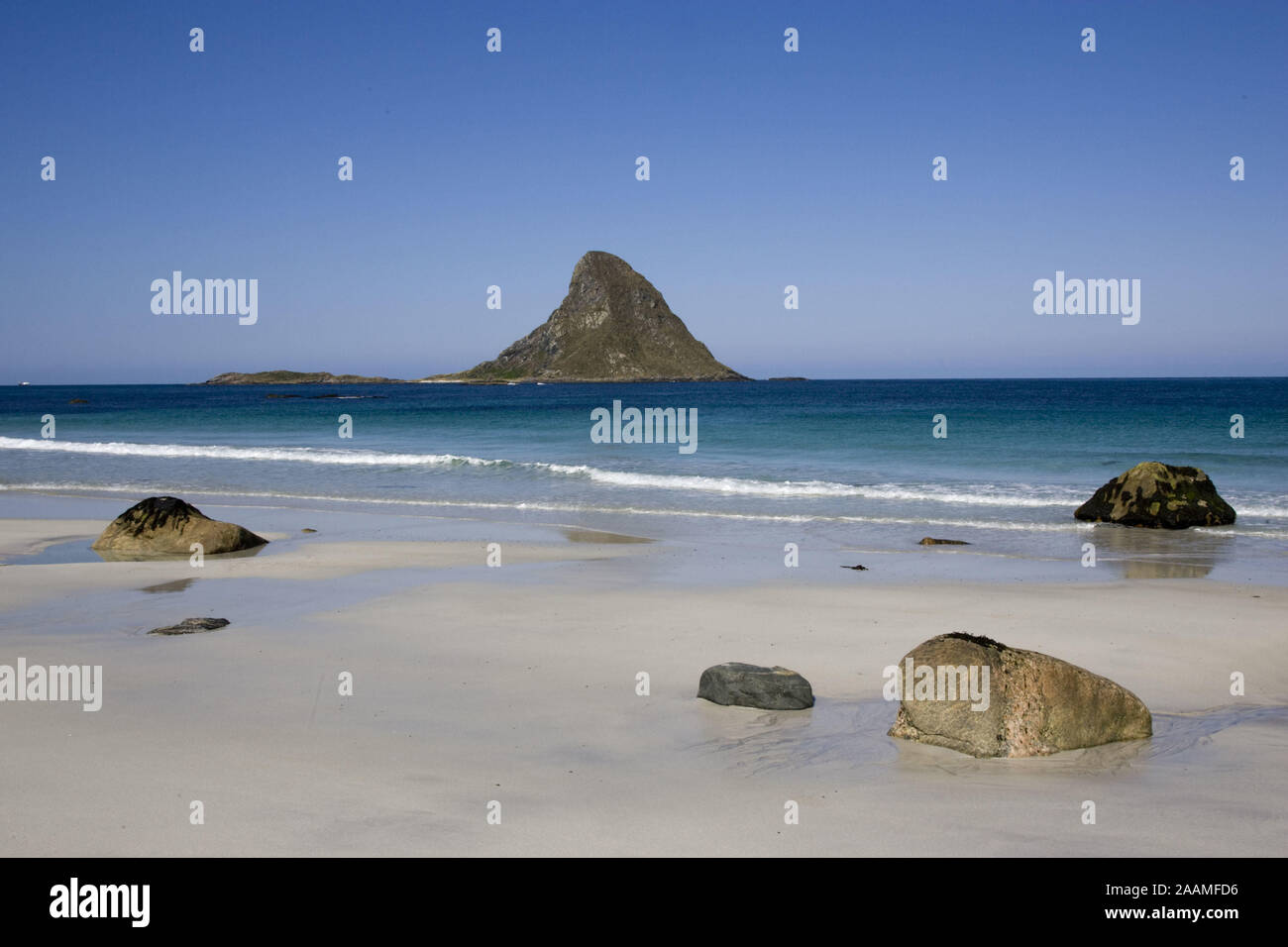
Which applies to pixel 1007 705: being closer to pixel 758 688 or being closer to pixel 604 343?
pixel 758 688

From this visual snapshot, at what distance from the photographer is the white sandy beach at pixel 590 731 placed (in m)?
4.53

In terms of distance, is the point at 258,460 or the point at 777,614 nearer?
the point at 777,614

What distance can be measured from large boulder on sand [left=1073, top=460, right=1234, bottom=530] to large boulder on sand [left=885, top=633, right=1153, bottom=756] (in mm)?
11862

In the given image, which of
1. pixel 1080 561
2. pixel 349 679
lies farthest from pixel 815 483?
pixel 349 679

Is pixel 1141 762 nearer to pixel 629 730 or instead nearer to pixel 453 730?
pixel 629 730

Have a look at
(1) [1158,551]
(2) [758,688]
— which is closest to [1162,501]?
(1) [1158,551]

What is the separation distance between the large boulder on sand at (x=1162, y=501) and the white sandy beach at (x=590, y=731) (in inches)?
246

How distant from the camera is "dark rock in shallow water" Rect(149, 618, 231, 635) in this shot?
334 inches

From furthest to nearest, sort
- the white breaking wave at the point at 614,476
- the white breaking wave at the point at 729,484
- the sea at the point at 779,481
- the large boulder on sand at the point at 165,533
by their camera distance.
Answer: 1. the white breaking wave at the point at 614,476
2. the white breaking wave at the point at 729,484
3. the sea at the point at 779,481
4. the large boulder on sand at the point at 165,533

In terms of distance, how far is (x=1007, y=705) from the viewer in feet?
18.9

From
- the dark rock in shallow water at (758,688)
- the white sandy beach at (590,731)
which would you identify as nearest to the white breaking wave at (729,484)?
the white sandy beach at (590,731)

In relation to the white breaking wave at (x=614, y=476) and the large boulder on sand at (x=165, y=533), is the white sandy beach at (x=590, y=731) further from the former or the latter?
the white breaking wave at (x=614, y=476)

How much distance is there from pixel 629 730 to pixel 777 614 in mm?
3749
